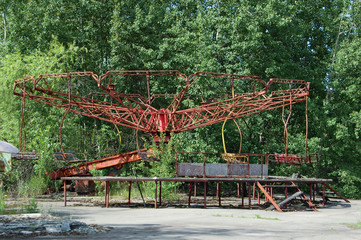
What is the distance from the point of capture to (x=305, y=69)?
101 ft

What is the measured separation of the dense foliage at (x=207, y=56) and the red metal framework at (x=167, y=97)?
989 millimetres

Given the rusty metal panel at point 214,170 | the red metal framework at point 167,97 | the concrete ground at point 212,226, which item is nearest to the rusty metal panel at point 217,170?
the rusty metal panel at point 214,170

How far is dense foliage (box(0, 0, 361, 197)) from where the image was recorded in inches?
1090

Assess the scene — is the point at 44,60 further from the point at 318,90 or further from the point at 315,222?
the point at 315,222

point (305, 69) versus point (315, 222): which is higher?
point (305, 69)

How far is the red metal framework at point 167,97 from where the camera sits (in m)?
20.0

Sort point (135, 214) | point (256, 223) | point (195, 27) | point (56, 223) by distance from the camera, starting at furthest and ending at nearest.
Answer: point (195, 27), point (135, 214), point (256, 223), point (56, 223)

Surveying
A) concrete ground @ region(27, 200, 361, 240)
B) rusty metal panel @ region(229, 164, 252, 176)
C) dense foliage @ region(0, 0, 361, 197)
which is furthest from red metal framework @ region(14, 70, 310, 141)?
concrete ground @ region(27, 200, 361, 240)

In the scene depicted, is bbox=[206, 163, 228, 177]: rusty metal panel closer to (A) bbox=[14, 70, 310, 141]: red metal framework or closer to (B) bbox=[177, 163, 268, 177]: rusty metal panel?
(B) bbox=[177, 163, 268, 177]: rusty metal panel

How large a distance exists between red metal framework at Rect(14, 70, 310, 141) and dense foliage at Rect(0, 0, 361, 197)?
99 centimetres

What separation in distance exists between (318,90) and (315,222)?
64.4 ft

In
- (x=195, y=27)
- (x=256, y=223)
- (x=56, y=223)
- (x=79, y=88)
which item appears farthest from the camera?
(x=79, y=88)

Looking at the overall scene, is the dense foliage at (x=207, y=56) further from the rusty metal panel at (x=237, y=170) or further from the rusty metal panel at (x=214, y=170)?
the rusty metal panel at (x=237, y=170)

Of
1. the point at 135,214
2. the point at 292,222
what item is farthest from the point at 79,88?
the point at 292,222
